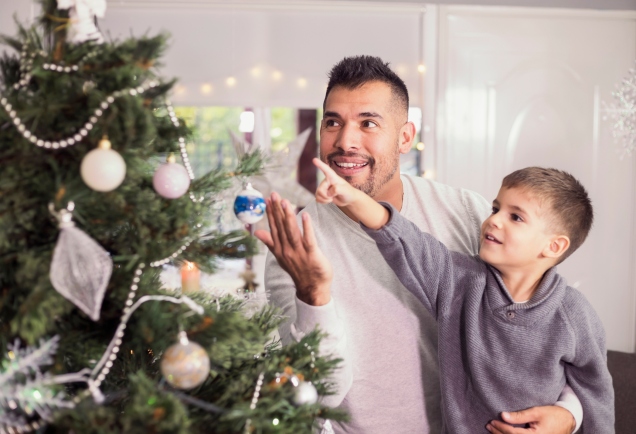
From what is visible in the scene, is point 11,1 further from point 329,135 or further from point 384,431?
point 384,431

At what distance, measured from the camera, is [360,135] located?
1.58 meters

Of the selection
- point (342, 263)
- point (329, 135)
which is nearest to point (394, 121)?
point (329, 135)

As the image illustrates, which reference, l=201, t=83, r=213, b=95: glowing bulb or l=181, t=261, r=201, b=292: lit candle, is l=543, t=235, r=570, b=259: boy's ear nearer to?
l=181, t=261, r=201, b=292: lit candle

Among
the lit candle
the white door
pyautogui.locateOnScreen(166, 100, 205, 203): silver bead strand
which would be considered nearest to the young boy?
the lit candle

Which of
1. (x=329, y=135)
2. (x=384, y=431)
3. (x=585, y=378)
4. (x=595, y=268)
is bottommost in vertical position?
(x=595, y=268)

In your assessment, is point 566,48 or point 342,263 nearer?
point 342,263

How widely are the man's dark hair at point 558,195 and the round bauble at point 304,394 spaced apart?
0.76m

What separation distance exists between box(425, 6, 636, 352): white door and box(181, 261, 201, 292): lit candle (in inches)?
112

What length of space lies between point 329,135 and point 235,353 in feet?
2.74

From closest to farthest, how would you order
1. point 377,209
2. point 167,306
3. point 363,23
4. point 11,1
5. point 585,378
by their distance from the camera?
1. point 167,306
2. point 377,209
3. point 585,378
4. point 11,1
5. point 363,23

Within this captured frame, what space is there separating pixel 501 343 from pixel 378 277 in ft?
1.07

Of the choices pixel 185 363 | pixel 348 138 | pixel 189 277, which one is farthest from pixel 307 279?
pixel 348 138

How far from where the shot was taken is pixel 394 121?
1651mm

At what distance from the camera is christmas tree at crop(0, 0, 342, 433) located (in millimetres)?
737
